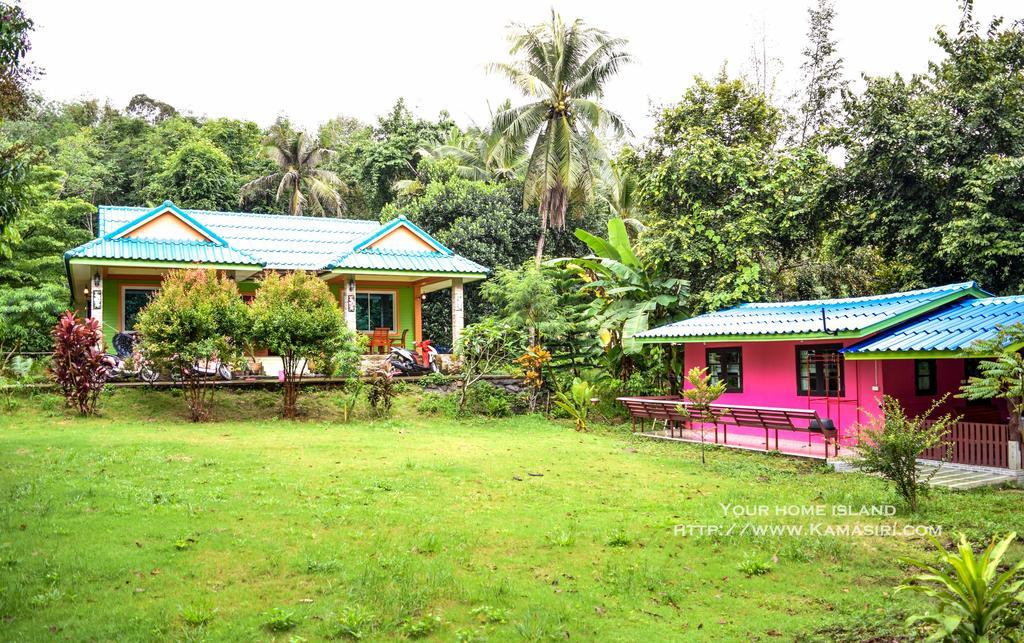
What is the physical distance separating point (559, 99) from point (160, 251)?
14655 mm

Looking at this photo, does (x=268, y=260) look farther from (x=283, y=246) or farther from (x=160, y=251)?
(x=160, y=251)

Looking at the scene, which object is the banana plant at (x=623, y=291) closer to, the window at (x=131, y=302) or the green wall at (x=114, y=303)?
the green wall at (x=114, y=303)

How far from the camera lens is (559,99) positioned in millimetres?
26875

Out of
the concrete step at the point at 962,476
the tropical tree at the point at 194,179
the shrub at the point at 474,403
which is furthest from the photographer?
the tropical tree at the point at 194,179

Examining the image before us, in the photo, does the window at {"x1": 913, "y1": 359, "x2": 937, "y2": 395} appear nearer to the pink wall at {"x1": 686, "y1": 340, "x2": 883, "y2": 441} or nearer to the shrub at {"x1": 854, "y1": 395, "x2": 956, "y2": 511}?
the pink wall at {"x1": 686, "y1": 340, "x2": 883, "y2": 441}


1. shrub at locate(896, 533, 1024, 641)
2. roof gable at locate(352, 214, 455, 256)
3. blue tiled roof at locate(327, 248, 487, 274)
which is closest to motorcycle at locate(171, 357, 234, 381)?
blue tiled roof at locate(327, 248, 487, 274)

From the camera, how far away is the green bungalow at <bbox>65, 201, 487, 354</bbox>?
20141 millimetres

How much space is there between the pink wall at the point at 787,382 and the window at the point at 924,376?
4.25ft

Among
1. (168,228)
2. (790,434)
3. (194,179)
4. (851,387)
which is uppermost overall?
(194,179)

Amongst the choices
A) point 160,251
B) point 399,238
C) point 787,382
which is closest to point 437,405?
point 399,238

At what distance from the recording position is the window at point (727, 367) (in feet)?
58.4

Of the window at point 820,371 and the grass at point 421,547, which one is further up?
the window at point 820,371

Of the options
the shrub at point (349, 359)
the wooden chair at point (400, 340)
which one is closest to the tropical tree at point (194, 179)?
the wooden chair at point (400, 340)

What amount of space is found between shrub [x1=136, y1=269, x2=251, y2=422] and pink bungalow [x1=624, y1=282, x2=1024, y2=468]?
30.6 feet
